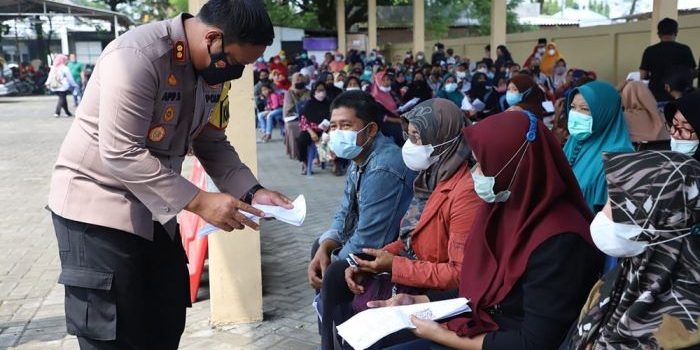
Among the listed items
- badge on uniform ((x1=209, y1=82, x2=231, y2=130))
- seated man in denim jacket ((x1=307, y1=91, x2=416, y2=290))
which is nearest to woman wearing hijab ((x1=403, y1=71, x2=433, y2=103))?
seated man in denim jacket ((x1=307, y1=91, x2=416, y2=290))

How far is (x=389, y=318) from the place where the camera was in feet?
7.15

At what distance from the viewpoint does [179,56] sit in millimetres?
2102

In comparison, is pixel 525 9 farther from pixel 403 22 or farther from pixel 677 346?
pixel 677 346

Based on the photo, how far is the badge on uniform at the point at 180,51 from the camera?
2.09 metres

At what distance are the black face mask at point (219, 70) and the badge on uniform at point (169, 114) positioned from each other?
6.1 inches

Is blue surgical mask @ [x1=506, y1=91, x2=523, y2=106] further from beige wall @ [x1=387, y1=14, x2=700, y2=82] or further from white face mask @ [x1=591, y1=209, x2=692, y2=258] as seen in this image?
beige wall @ [x1=387, y1=14, x2=700, y2=82]

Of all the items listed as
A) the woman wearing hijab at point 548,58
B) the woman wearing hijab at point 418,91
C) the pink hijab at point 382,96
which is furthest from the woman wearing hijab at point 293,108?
the woman wearing hijab at point 548,58

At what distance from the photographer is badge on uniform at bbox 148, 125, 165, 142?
6.89ft

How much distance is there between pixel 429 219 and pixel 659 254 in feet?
3.61

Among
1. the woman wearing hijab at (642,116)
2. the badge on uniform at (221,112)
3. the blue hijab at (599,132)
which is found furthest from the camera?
the woman wearing hijab at (642,116)

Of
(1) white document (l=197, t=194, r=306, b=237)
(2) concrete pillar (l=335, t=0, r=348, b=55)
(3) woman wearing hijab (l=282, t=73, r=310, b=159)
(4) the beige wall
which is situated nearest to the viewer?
(1) white document (l=197, t=194, r=306, b=237)

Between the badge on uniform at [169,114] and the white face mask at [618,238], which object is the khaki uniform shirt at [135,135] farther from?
the white face mask at [618,238]

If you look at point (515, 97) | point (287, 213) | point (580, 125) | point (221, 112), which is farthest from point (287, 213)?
point (515, 97)

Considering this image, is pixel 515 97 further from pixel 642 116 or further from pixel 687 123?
pixel 687 123
